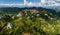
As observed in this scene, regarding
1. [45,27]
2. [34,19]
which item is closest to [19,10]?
[34,19]

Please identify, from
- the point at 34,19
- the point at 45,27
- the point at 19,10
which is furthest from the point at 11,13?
the point at 45,27

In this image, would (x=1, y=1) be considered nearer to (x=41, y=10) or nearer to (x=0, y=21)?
(x=0, y=21)

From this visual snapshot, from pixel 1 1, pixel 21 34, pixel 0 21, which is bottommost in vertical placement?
pixel 21 34

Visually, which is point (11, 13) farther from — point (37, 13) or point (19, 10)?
point (37, 13)

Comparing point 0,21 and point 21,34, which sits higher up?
point 0,21

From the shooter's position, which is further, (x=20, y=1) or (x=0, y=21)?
(x=20, y=1)

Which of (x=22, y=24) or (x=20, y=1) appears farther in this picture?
(x=20, y=1)
